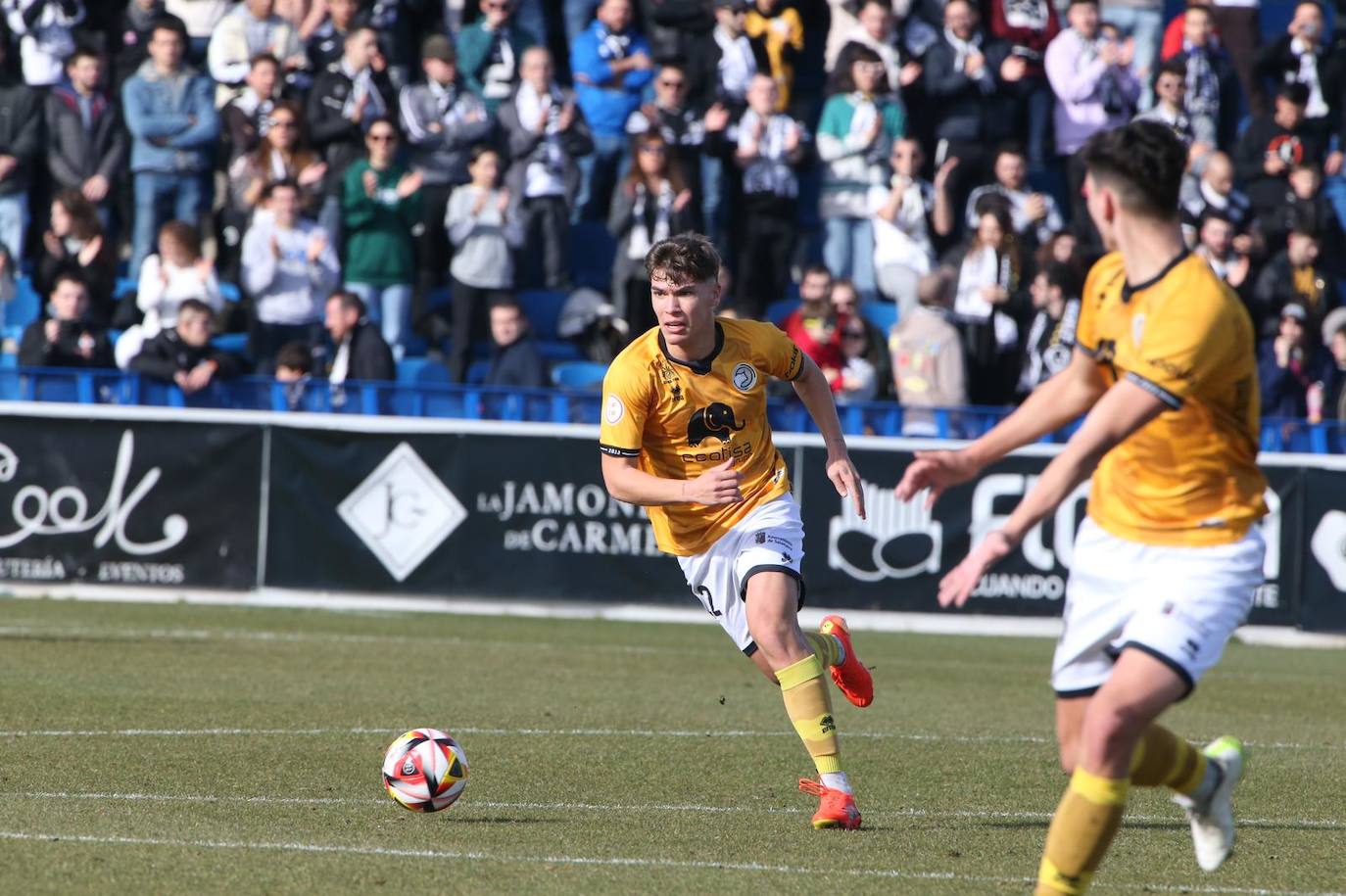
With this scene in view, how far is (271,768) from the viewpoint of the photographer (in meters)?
8.40

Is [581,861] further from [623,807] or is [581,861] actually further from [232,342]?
[232,342]

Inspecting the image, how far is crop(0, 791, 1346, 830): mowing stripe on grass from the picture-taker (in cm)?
750

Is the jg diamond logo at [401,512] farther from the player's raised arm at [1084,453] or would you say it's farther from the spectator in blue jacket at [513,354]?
the player's raised arm at [1084,453]

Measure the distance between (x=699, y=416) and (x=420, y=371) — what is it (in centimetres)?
1032

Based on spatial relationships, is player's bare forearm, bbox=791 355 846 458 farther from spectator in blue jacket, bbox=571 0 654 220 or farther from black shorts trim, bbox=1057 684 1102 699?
spectator in blue jacket, bbox=571 0 654 220

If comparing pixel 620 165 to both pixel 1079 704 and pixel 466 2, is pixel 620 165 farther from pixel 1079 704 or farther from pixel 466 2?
pixel 1079 704

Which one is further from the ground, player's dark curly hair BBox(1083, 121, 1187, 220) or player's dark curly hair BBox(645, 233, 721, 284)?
player's dark curly hair BBox(1083, 121, 1187, 220)

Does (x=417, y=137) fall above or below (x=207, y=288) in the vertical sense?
above

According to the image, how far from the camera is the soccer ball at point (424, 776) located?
7.26m

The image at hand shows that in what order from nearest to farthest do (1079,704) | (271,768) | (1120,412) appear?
1. (1120,412)
2. (1079,704)
3. (271,768)

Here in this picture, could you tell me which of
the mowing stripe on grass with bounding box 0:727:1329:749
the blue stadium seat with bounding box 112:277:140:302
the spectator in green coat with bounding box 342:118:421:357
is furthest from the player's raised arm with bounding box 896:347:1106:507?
the blue stadium seat with bounding box 112:277:140:302

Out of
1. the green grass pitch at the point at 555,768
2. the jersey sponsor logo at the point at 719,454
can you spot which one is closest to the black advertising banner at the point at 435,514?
the green grass pitch at the point at 555,768

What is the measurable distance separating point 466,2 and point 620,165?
2.46 m

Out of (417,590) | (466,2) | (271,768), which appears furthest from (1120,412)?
(466,2)
